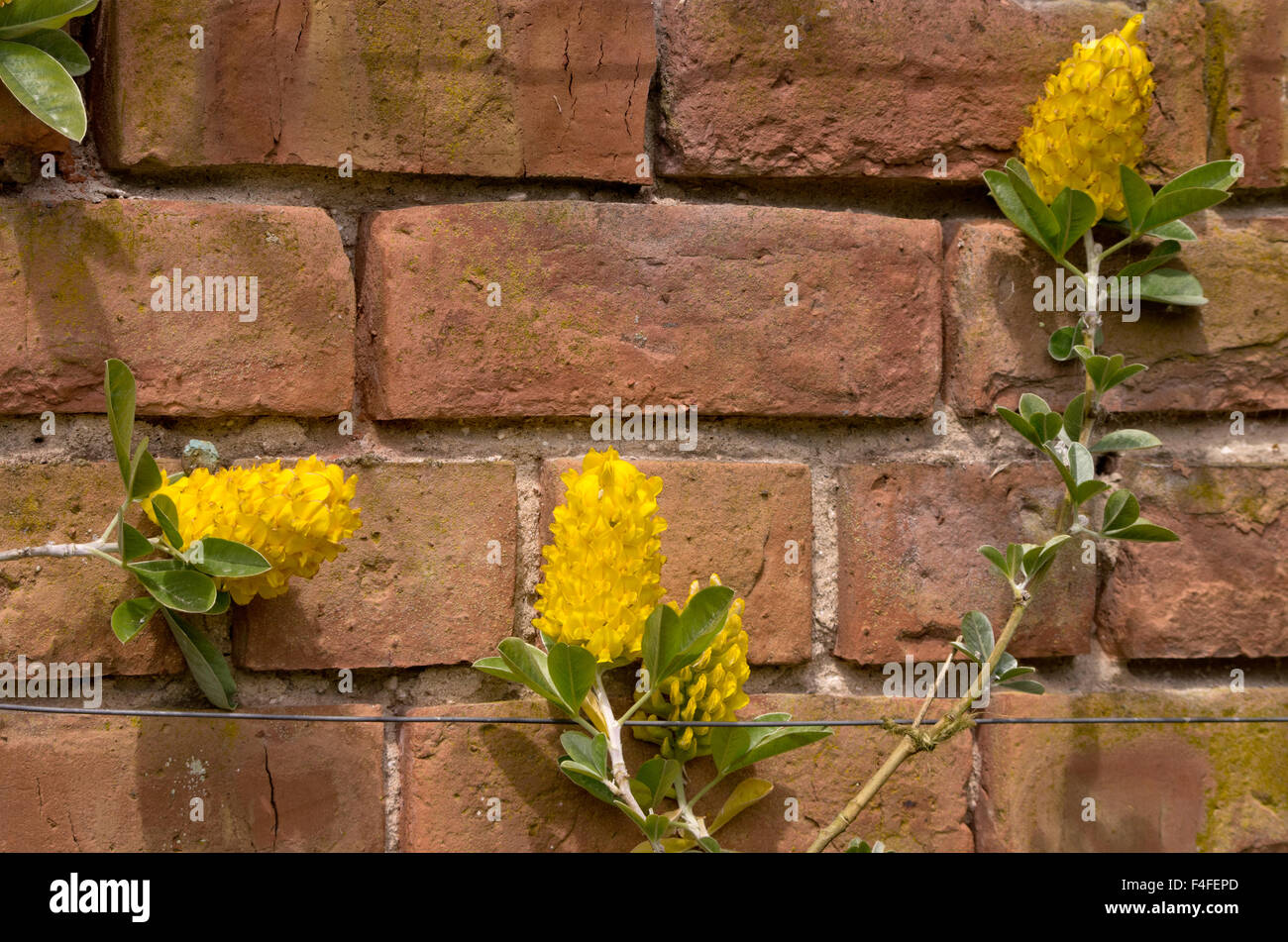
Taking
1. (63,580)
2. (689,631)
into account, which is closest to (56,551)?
(63,580)

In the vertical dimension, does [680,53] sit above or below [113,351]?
above

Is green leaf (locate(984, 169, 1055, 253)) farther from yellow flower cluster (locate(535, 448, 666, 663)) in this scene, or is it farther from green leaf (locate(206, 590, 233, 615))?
green leaf (locate(206, 590, 233, 615))

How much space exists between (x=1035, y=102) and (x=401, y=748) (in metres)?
0.62

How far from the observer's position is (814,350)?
2.35ft

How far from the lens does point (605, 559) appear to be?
610 mm

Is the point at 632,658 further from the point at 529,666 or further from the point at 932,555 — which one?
the point at 932,555

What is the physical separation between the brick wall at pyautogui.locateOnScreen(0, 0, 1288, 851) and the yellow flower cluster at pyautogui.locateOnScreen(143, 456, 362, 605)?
0.06 meters

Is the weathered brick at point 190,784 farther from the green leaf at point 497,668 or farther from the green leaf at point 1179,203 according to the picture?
the green leaf at point 1179,203

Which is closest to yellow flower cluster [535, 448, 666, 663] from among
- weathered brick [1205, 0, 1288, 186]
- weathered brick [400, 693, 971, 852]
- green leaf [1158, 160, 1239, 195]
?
weathered brick [400, 693, 971, 852]

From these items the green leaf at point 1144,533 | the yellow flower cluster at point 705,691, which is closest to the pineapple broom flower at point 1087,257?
the green leaf at point 1144,533

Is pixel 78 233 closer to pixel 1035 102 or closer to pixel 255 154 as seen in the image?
pixel 255 154

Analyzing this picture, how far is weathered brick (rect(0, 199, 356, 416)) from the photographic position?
0.64 meters

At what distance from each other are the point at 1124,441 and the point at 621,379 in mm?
338
